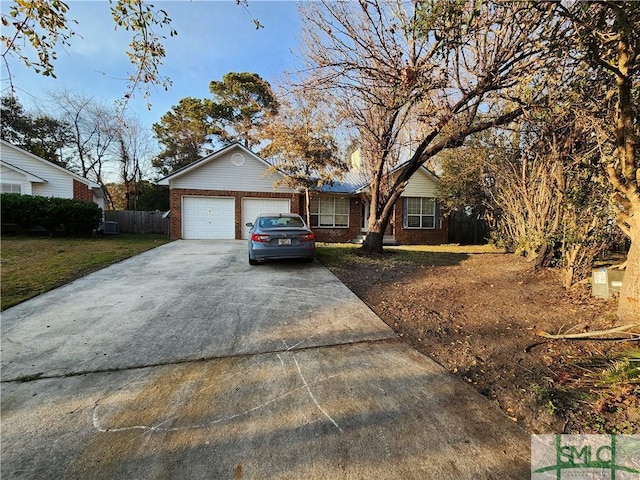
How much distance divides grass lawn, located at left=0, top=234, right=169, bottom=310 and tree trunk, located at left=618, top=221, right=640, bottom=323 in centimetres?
874

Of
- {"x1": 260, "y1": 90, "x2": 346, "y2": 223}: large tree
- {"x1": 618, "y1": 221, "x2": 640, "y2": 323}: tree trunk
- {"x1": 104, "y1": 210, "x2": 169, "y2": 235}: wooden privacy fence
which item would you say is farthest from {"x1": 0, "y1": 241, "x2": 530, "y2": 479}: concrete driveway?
{"x1": 104, "y1": 210, "x2": 169, "y2": 235}: wooden privacy fence

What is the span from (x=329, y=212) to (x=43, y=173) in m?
15.3

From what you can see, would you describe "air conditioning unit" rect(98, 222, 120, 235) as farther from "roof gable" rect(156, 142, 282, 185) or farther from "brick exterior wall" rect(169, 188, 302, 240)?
"roof gable" rect(156, 142, 282, 185)

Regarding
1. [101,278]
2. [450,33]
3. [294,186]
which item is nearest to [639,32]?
[450,33]

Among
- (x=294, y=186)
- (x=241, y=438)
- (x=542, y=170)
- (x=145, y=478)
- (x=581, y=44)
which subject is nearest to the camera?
(x=145, y=478)

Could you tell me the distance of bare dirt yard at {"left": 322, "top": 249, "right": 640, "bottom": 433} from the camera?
93.1 inches

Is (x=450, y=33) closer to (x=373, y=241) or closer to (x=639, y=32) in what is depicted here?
(x=639, y=32)

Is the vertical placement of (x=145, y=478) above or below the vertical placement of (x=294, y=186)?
below

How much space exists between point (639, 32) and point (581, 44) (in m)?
0.74

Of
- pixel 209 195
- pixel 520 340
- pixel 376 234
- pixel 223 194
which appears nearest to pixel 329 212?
pixel 223 194

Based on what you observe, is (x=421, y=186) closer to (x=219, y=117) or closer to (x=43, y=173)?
(x=219, y=117)

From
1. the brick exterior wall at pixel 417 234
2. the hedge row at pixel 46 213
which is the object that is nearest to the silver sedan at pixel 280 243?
the brick exterior wall at pixel 417 234

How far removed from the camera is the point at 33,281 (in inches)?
243

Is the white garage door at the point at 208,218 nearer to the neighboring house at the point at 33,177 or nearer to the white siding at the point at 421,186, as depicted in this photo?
the neighboring house at the point at 33,177
